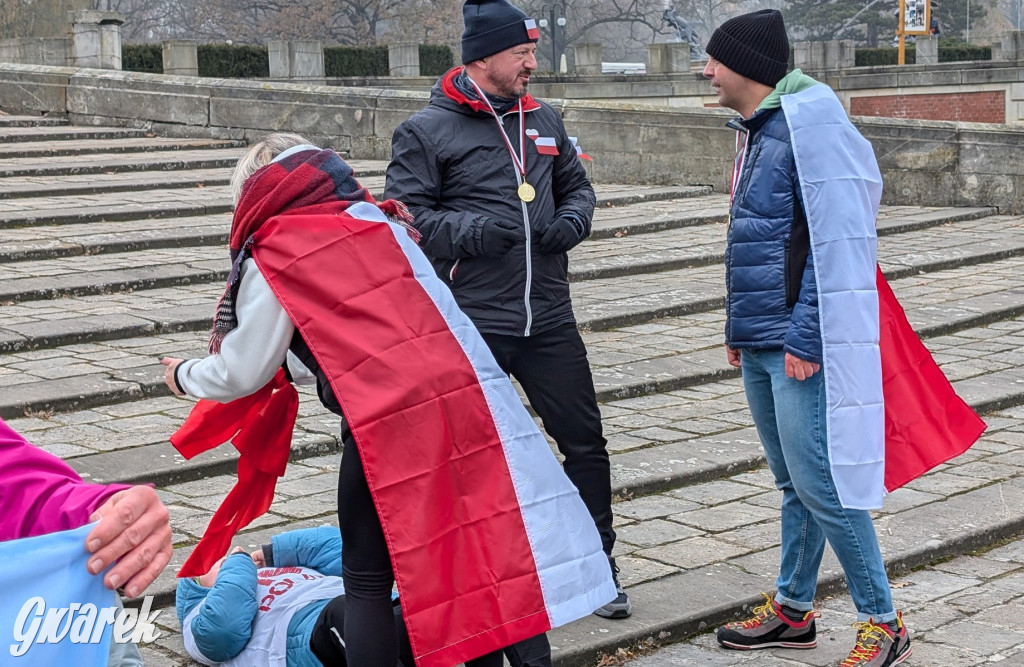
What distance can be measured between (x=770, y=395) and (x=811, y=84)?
3.19ft

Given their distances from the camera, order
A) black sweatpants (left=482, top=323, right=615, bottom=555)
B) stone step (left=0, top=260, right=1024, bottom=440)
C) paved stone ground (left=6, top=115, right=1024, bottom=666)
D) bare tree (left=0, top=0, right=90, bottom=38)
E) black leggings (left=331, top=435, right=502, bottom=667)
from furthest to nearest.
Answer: bare tree (left=0, top=0, right=90, bottom=38) < stone step (left=0, top=260, right=1024, bottom=440) < paved stone ground (left=6, top=115, right=1024, bottom=666) < black sweatpants (left=482, top=323, right=615, bottom=555) < black leggings (left=331, top=435, right=502, bottom=667)

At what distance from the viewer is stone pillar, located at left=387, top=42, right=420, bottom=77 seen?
110ft

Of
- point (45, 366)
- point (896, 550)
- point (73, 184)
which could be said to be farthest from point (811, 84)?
point (73, 184)

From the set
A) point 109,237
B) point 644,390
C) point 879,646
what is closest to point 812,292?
point 879,646

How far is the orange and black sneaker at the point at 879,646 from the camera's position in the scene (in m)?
4.08

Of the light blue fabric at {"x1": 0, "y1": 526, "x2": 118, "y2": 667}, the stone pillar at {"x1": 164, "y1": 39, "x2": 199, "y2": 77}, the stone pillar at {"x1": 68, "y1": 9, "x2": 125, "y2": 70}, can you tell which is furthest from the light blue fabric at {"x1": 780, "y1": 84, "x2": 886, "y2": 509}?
the stone pillar at {"x1": 164, "y1": 39, "x2": 199, "y2": 77}

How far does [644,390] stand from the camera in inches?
308

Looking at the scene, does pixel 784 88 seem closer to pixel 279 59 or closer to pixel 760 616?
pixel 760 616

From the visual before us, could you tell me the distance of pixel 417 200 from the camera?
4371 mm

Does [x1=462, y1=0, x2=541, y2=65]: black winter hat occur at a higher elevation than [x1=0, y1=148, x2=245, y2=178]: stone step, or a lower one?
higher

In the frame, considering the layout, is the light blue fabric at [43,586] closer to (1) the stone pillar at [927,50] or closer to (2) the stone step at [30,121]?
(2) the stone step at [30,121]

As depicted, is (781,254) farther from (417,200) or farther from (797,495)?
(417,200)

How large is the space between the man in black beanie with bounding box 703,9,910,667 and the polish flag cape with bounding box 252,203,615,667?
3.35 feet

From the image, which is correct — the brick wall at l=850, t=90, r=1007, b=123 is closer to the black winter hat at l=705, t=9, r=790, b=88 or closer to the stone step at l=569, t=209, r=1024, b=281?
the stone step at l=569, t=209, r=1024, b=281
